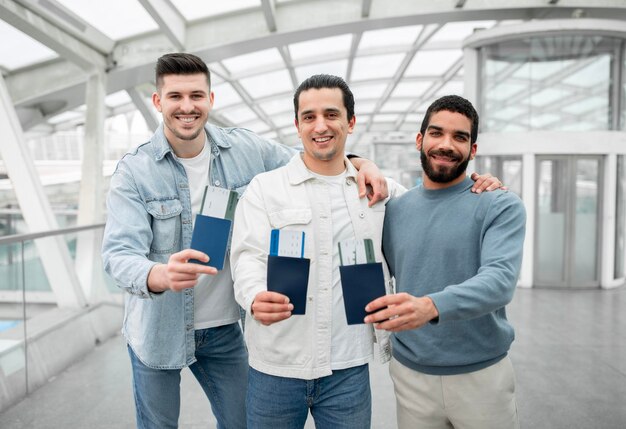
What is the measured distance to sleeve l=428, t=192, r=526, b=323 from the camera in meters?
1.58

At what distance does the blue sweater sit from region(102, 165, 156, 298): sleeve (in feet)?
3.23

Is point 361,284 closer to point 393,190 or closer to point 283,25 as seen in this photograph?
point 393,190

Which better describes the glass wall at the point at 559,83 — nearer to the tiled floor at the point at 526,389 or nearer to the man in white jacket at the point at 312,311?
the tiled floor at the point at 526,389

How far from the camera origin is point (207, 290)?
2.19 meters

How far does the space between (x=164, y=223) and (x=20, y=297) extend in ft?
10.0

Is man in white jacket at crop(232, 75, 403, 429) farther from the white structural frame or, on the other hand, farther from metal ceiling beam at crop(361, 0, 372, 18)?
the white structural frame

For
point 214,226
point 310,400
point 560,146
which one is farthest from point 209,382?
point 560,146

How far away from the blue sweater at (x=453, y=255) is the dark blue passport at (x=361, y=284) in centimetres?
43

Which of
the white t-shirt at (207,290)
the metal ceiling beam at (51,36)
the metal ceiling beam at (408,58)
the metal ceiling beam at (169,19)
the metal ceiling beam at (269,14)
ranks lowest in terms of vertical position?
the white t-shirt at (207,290)

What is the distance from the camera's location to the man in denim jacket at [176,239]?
202 centimetres

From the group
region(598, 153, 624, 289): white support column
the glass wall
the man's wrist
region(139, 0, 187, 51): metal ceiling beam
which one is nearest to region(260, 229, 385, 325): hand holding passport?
the man's wrist

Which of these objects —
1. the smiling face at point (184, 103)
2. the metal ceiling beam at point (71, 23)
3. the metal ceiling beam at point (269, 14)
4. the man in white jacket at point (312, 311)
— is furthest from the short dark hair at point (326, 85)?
the metal ceiling beam at point (269, 14)

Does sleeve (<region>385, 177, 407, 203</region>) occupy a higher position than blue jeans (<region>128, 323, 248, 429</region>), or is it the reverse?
sleeve (<region>385, 177, 407, 203</region>)

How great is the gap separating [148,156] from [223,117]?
15719 mm
